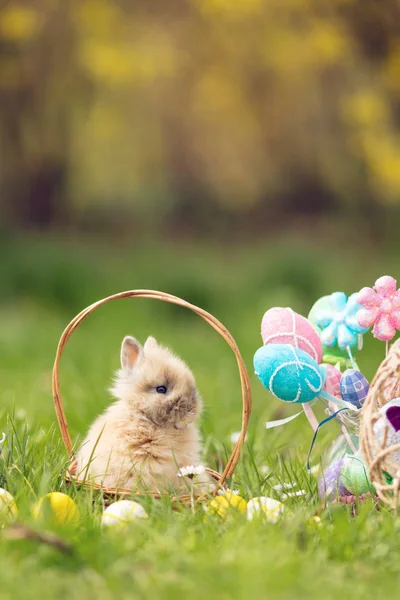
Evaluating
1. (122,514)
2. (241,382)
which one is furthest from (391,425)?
(122,514)

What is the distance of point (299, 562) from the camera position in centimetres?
168

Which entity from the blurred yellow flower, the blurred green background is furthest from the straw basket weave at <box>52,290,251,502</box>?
the blurred yellow flower

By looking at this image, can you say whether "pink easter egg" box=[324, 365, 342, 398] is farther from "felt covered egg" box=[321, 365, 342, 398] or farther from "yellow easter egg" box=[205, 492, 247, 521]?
"yellow easter egg" box=[205, 492, 247, 521]

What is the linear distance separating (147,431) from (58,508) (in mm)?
440

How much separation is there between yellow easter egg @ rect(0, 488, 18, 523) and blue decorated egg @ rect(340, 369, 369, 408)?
0.94m

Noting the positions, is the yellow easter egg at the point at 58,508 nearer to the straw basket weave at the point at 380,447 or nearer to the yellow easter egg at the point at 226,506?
the yellow easter egg at the point at 226,506

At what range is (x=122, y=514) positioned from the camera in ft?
6.43

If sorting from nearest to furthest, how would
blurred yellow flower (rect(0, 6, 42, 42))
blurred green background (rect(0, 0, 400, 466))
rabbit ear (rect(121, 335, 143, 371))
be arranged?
1. rabbit ear (rect(121, 335, 143, 371))
2. blurred yellow flower (rect(0, 6, 42, 42))
3. blurred green background (rect(0, 0, 400, 466))

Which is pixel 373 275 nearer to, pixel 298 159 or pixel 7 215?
pixel 298 159

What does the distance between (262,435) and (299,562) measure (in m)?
1.49

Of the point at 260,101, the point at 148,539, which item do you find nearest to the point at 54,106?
the point at 260,101

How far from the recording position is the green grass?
1.63 m

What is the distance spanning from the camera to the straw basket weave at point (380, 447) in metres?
1.96

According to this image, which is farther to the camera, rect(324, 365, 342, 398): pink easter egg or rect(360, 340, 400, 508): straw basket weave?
rect(324, 365, 342, 398): pink easter egg
